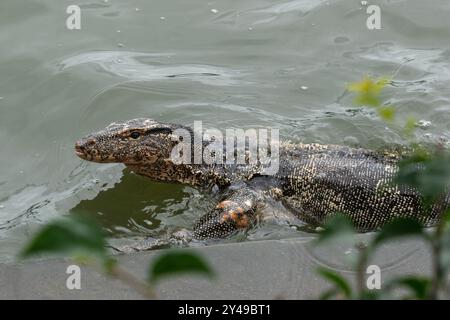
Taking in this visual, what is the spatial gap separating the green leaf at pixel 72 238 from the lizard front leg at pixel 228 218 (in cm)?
448

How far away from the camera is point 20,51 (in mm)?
9586

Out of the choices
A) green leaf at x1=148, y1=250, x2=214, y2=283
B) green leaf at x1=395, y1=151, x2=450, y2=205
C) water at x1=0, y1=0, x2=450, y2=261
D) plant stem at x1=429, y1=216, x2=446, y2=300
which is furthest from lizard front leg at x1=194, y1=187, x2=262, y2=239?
green leaf at x1=148, y1=250, x2=214, y2=283

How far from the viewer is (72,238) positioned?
62.8 inches

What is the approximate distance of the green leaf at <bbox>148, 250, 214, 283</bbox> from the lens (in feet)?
5.29

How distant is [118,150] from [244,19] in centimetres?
419

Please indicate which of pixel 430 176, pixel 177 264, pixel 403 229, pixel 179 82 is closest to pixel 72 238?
pixel 177 264

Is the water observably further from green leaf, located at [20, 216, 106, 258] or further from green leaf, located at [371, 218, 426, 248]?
green leaf, located at [20, 216, 106, 258]

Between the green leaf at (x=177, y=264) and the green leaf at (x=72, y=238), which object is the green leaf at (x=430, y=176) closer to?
the green leaf at (x=177, y=264)

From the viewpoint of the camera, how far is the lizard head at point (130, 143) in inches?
262

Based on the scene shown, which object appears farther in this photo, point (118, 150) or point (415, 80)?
point (415, 80)

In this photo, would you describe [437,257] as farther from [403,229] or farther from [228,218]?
[228,218]
